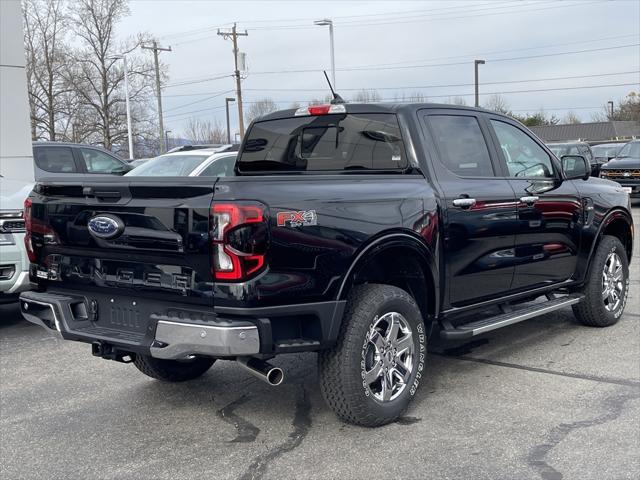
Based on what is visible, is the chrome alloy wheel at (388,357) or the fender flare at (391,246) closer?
the fender flare at (391,246)

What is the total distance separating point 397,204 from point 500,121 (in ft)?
5.91

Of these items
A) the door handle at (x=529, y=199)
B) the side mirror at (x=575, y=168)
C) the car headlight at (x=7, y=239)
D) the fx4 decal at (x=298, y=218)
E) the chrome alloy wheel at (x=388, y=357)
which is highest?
the side mirror at (x=575, y=168)

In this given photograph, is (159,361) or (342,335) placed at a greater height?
(342,335)

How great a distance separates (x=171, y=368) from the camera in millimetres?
4887

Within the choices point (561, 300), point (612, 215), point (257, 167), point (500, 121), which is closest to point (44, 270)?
point (257, 167)

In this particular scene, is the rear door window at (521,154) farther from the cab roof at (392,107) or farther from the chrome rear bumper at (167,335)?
the chrome rear bumper at (167,335)

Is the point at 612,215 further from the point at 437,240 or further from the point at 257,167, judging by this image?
the point at 257,167

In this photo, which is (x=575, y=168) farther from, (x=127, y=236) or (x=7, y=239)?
(x=7, y=239)

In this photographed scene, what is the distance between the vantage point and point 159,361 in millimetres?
4805

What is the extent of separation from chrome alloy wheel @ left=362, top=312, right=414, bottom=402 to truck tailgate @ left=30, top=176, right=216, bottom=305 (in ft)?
3.54

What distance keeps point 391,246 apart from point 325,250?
56 centimetres

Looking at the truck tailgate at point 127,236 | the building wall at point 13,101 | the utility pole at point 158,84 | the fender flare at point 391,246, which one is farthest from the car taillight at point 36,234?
the utility pole at point 158,84

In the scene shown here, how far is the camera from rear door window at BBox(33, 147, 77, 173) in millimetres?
13156

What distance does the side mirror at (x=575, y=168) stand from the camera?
5895mm
